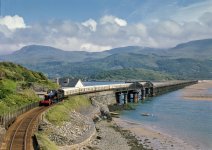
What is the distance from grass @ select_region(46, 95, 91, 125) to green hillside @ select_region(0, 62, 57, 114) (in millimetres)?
6888

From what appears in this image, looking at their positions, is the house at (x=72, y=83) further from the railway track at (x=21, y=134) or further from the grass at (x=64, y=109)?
the railway track at (x=21, y=134)

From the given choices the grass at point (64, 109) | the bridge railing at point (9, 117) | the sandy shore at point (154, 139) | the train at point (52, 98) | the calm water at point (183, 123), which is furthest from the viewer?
the train at point (52, 98)

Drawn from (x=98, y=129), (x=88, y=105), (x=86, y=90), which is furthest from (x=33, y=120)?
(x=86, y=90)

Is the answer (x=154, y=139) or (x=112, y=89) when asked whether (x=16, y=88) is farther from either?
(x=112, y=89)

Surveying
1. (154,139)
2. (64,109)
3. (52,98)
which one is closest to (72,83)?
(52,98)

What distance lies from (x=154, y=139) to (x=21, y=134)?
28.9 meters

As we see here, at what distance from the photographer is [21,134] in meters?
41.6

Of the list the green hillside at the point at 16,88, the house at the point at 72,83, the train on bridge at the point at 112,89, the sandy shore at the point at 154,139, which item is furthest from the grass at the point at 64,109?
the house at the point at 72,83

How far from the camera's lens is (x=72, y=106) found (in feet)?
227

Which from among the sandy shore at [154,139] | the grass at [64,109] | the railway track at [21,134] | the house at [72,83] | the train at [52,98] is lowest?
the sandy shore at [154,139]

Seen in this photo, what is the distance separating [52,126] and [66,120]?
6602mm

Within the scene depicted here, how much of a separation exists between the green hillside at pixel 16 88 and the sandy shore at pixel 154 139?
21.1 m

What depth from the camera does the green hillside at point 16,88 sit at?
207 feet

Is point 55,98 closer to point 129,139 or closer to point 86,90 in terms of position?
point 129,139
